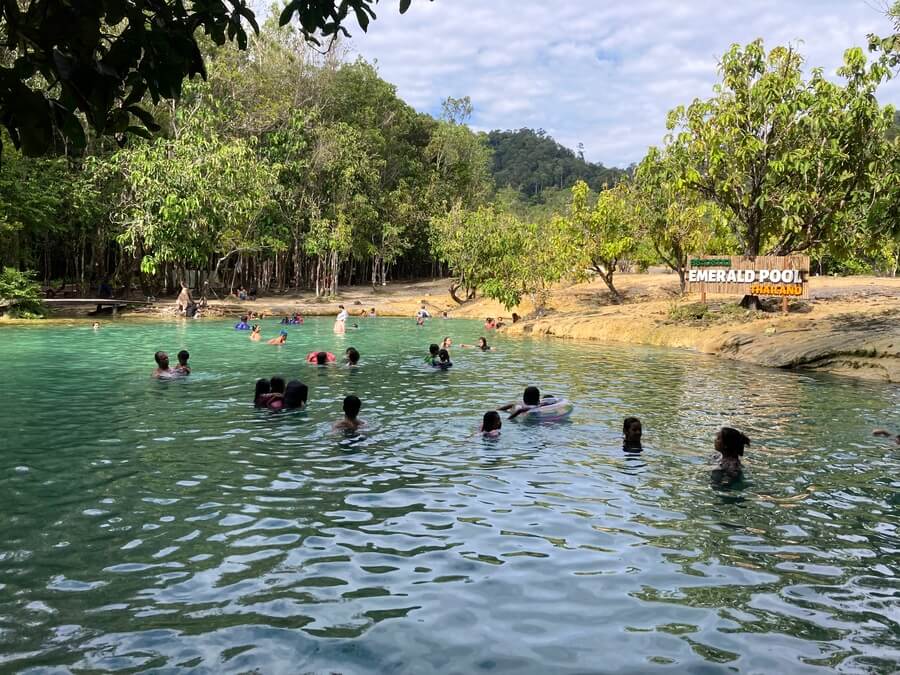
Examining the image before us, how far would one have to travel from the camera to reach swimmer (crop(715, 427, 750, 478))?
10172mm

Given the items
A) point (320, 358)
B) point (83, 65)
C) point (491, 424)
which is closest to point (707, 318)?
point (320, 358)

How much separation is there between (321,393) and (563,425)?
20.6 feet

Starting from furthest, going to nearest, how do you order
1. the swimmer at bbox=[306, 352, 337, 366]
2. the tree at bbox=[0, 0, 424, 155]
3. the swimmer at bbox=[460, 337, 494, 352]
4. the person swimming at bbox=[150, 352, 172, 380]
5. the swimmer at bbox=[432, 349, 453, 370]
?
the swimmer at bbox=[460, 337, 494, 352] → the swimmer at bbox=[306, 352, 337, 366] → the swimmer at bbox=[432, 349, 453, 370] → the person swimming at bbox=[150, 352, 172, 380] → the tree at bbox=[0, 0, 424, 155]

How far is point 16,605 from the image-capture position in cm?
590

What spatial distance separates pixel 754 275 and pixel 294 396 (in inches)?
957

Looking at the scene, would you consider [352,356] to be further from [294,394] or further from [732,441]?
[732,441]

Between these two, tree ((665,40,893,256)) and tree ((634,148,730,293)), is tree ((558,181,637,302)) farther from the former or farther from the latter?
tree ((665,40,893,256))

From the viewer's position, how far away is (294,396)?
14.7m

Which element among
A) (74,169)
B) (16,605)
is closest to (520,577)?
(16,605)

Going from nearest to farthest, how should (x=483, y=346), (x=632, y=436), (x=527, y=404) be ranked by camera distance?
(x=632, y=436)
(x=527, y=404)
(x=483, y=346)

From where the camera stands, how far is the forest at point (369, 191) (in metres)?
29.8

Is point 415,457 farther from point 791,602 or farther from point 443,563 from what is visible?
point 791,602

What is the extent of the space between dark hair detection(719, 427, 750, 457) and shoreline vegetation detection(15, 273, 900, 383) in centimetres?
1327

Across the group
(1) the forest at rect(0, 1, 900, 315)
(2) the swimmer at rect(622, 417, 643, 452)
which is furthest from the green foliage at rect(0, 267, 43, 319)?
(2) the swimmer at rect(622, 417, 643, 452)
